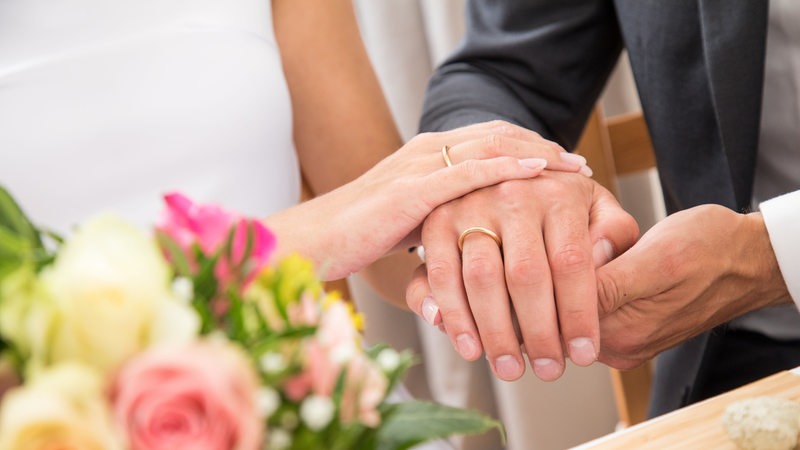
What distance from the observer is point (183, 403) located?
25 cm

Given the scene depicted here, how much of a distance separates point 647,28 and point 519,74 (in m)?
0.17

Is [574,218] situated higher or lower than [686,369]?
higher

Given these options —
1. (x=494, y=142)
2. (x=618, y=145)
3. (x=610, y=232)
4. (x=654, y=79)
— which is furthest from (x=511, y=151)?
(x=618, y=145)

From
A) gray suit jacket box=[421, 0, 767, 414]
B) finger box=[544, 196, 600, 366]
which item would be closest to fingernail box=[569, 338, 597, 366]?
finger box=[544, 196, 600, 366]

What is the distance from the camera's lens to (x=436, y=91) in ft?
→ 3.90

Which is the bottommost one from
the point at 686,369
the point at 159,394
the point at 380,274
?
the point at 686,369

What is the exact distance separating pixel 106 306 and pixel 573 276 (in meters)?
0.55

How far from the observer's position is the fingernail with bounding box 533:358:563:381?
769 millimetres

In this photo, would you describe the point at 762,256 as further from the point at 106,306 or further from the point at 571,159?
the point at 106,306

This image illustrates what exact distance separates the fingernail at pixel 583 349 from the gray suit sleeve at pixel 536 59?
0.46m

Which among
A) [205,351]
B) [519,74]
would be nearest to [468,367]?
[519,74]

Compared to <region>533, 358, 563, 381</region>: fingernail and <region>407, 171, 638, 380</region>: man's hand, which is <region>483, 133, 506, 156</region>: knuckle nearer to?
<region>407, 171, 638, 380</region>: man's hand

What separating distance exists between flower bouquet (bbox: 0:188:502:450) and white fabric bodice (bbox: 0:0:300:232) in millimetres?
736

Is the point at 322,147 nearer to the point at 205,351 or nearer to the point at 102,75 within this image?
the point at 102,75
